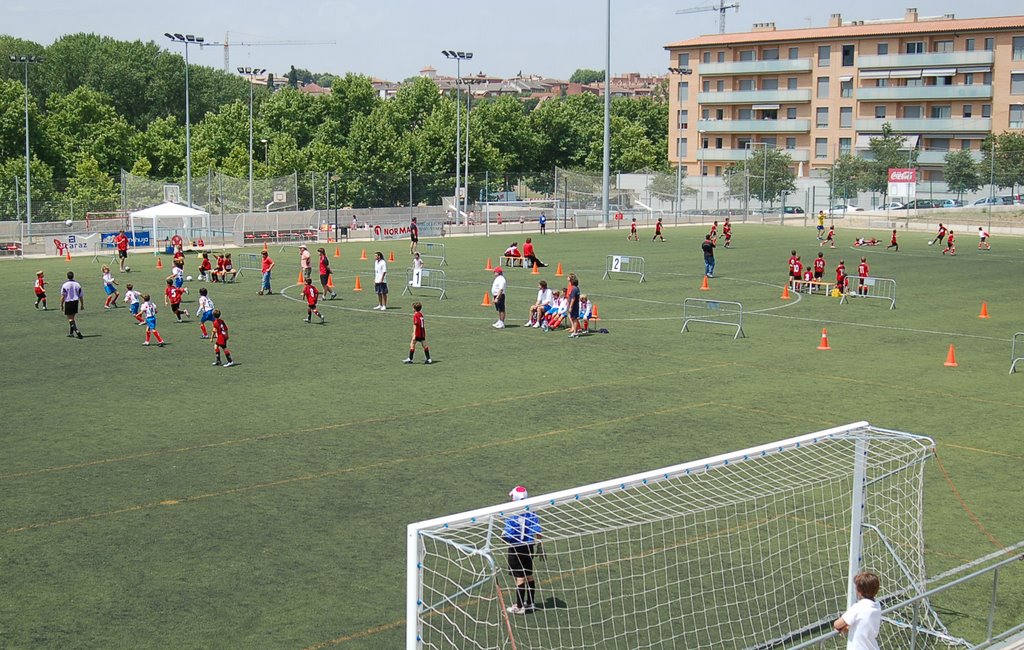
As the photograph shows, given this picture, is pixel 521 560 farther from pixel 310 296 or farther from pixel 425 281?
pixel 425 281

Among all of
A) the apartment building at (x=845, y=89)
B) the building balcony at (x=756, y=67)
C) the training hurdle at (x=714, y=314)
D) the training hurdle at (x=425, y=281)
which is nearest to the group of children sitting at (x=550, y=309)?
the training hurdle at (x=714, y=314)

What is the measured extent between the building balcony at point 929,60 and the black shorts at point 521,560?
332 feet

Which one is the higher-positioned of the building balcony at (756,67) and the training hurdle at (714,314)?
the building balcony at (756,67)

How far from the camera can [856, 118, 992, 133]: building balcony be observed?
10000cm

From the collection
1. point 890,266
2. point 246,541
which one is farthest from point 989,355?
point 890,266

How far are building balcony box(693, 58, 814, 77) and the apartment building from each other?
106 millimetres

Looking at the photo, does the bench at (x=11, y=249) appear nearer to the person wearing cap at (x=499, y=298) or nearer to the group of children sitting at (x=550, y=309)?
the person wearing cap at (x=499, y=298)

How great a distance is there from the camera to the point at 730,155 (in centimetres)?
11419

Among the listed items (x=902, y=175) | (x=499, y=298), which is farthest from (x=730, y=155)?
(x=499, y=298)

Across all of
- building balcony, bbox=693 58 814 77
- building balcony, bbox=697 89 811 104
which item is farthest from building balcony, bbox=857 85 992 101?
building balcony, bbox=693 58 814 77

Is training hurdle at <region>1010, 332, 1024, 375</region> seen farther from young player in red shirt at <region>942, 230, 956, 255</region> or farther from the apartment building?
the apartment building

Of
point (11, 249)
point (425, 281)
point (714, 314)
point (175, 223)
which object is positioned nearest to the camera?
point (714, 314)

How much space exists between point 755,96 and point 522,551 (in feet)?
355

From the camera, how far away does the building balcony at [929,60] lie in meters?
100
